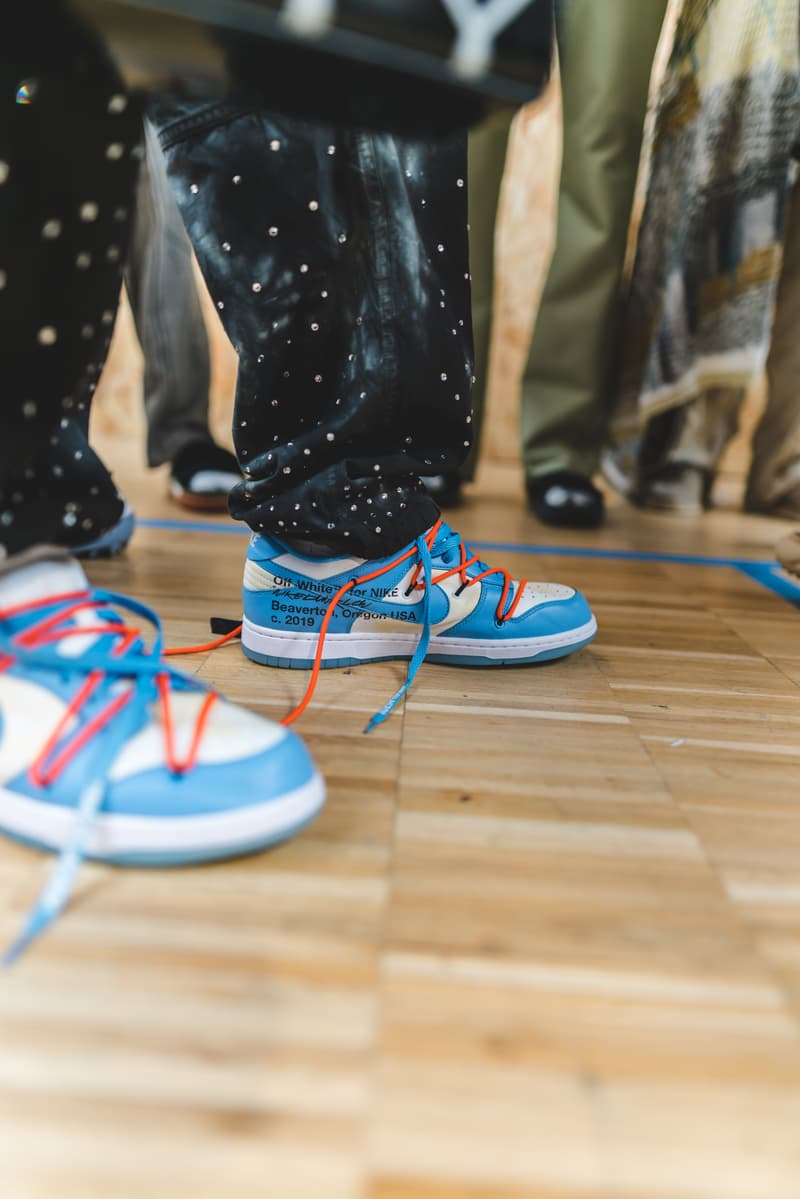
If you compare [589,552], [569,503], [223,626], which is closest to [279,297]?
[223,626]

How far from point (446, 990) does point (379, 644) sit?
44cm

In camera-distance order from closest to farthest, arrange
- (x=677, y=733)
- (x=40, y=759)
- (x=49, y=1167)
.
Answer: (x=49, y=1167) → (x=40, y=759) → (x=677, y=733)

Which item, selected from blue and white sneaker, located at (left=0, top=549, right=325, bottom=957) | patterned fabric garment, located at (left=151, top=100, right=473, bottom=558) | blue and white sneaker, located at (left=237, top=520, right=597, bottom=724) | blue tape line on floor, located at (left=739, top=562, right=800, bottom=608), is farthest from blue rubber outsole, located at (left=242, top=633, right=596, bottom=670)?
blue tape line on floor, located at (left=739, top=562, right=800, bottom=608)

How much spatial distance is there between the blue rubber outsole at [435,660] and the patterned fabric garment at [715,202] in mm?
1066

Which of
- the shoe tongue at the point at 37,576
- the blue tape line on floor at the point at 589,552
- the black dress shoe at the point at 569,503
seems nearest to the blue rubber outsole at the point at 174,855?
the shoe tongue at the point at 37,576

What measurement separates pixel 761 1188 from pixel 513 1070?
0.32ft

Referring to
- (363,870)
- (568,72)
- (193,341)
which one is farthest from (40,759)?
(568,72)

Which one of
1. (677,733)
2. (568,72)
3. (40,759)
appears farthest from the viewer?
(568,72)

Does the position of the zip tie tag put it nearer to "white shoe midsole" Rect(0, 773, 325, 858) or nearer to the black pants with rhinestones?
the black pants with rhinestones

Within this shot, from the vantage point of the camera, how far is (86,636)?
54cm

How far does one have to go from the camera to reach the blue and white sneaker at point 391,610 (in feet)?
2.63

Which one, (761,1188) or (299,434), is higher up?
(299,434)

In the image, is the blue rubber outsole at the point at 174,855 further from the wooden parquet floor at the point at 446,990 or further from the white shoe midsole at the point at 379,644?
the white shoe midsole at the point at 379,644

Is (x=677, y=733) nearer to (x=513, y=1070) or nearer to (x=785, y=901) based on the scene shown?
(x=785, y=901)
